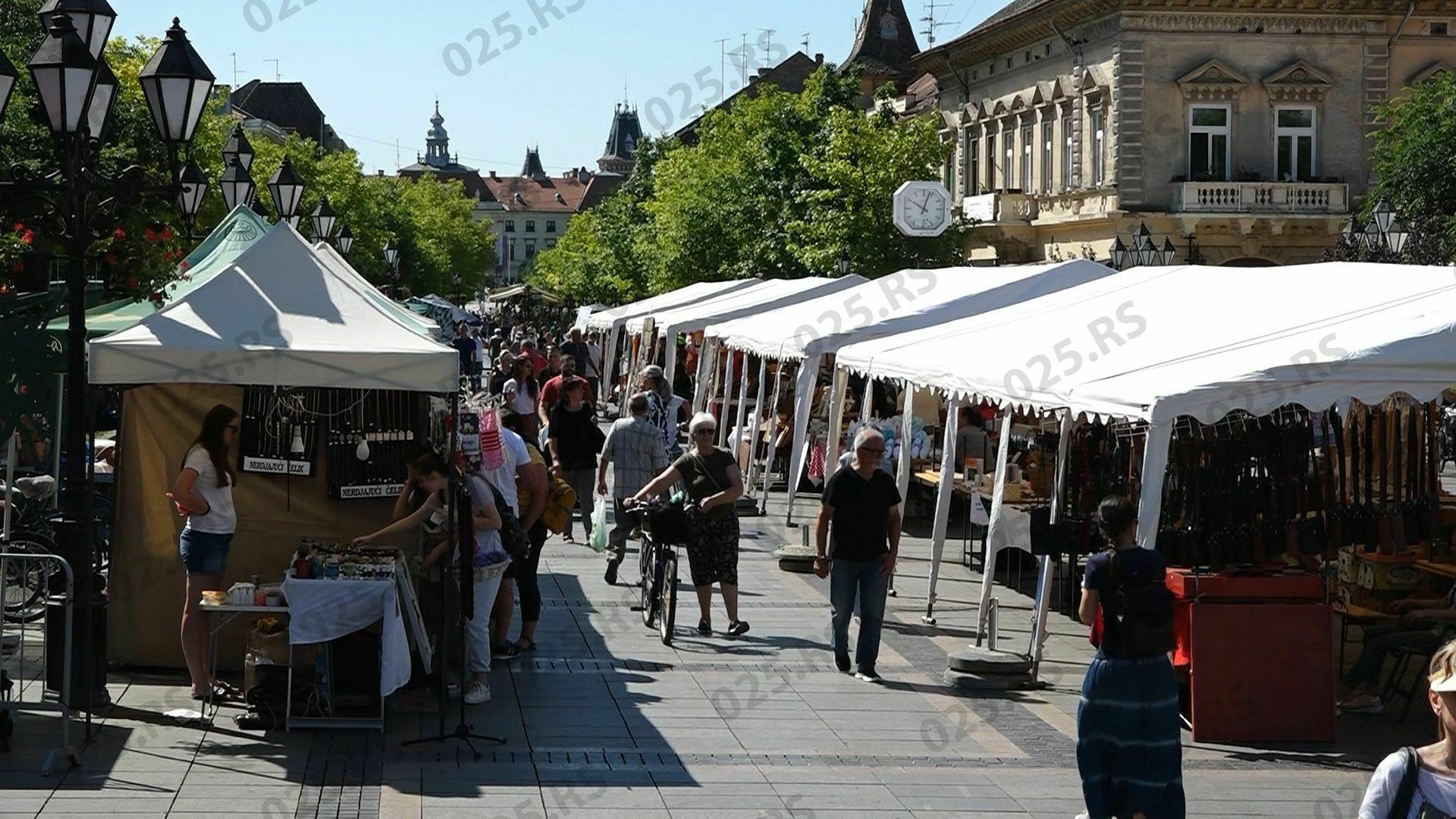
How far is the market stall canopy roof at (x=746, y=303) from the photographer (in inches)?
982

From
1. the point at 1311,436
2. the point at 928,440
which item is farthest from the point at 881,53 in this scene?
the point at 1311,436

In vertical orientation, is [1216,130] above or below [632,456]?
above

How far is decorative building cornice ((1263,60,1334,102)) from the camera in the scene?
44.8 meters

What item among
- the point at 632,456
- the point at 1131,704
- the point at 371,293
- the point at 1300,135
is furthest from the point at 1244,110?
the point at 1131,704

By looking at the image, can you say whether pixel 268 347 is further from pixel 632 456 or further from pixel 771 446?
pixel 771 446

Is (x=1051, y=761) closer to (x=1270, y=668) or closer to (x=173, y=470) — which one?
(x=1270, y=668)

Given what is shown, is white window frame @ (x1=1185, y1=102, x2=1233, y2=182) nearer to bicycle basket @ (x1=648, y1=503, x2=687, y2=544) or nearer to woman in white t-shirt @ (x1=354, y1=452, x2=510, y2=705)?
bicycle basket @ (x1=648, y1=503, x2=687, y2=544)

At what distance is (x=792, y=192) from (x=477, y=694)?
3895cm

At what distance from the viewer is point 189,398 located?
1108cm

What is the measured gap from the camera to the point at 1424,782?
4.60 metres

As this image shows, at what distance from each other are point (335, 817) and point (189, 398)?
3.79 meters

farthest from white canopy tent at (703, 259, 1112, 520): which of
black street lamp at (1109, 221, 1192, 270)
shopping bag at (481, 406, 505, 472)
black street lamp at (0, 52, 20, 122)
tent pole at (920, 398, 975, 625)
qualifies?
black street lamp at (1109, 221, 1192, 270)

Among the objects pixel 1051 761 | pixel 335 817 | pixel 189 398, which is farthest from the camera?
pixel 189 398

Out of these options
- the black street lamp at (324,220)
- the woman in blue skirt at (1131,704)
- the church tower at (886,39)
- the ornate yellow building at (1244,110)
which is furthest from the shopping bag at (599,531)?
the church tower at (886,39)
